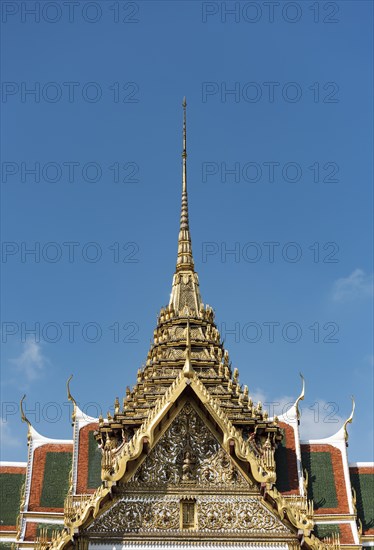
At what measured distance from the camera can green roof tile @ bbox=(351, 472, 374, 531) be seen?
2053 centimetres

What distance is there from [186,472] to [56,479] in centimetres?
669

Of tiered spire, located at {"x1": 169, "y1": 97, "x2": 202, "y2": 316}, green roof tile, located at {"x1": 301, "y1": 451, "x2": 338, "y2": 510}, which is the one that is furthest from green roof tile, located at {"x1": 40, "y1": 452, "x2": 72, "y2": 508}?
green roof tile, located at {"x1": 301, "y1": 451, "x2": 338, "y2": 510}

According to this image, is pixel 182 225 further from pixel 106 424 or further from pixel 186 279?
pixel 106 424

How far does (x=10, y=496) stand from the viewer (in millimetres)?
20719

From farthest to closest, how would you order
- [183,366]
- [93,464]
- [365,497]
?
[365,497] → [93,464] → [183,366]

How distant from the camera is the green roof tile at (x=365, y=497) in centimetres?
2053

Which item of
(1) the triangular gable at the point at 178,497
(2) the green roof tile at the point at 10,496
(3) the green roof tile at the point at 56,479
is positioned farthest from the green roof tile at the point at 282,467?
(2) the green roof tile at the point at 10,496

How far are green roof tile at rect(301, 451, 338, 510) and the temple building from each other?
25 millimetres

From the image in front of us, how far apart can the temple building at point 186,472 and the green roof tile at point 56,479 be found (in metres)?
0.03

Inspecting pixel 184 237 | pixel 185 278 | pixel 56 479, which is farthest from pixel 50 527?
pixel 184 237

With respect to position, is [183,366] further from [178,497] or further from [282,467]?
[282,467]

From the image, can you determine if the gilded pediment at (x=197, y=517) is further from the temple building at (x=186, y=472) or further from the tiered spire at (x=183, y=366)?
the tiered spire at (x=183, y=366)

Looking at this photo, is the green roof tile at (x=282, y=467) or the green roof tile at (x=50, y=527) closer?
the green roof tile at (x=50, y=527)

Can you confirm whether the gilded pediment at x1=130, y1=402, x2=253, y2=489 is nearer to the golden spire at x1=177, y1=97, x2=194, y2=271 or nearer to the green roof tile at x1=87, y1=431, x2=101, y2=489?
the green roof tile at x1=87, y1=431, x2=101, y2=489
